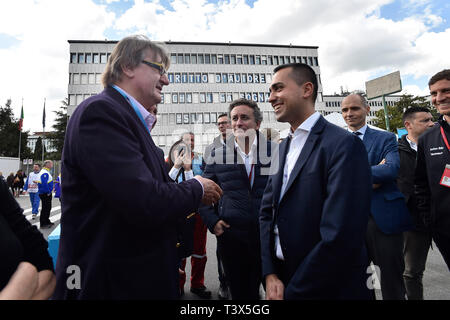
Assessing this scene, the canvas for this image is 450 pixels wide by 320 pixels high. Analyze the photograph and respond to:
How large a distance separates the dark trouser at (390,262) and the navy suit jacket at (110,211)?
2.30 metres

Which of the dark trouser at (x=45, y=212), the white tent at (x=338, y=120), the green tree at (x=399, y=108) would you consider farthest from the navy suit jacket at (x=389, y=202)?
the green tree at (x=399, y=108)

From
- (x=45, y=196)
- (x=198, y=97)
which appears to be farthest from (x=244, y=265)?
(x=198, y=97)

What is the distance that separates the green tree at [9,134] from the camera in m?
40.8

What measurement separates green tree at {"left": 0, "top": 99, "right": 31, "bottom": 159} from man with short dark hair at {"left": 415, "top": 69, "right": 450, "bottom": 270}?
176 feet

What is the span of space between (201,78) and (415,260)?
43305 mm

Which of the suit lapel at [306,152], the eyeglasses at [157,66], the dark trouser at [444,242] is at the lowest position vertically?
the dark trouser at [444,242]

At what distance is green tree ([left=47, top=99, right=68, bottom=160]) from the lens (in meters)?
43.3

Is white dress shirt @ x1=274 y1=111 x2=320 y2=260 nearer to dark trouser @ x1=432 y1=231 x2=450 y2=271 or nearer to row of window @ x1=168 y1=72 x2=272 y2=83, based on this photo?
dark trouser @ x1=432 y1=231 x2=450 y2=271

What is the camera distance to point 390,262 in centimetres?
250

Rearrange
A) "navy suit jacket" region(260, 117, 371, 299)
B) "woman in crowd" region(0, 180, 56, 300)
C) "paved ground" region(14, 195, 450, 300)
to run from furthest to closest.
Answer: "paved ground" region(14, 195, 450, 300)
"navy suit jacket" region(260, 117, 371, 299)
"woman in crowd" region(0, 180, 56, 300)

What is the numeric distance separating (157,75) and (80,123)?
649 mm

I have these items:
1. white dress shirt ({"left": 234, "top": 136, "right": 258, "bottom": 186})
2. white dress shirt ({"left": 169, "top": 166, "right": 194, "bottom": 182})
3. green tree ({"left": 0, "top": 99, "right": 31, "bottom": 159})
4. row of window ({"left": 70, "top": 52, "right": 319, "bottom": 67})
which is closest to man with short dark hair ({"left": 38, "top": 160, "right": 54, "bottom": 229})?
white dress shirt ({"left": 169, "top": 166, "right": 194, "bottom": 182})

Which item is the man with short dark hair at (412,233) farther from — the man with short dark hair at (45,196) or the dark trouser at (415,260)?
the man with short dark hair at (45,196)
